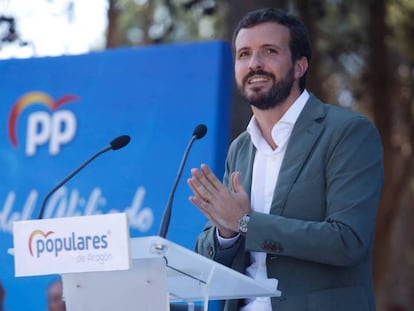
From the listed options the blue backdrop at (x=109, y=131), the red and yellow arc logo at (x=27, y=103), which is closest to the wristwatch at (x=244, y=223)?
the blue backdrop at (x=109, y=131)

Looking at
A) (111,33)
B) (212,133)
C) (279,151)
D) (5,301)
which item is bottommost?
(5,301)

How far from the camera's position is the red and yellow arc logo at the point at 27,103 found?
248 inches

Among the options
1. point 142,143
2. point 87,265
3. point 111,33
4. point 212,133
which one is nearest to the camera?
point 87,265

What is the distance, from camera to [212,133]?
18.2 ft

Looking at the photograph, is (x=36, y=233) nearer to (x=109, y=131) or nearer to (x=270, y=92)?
(x=270, y=92)

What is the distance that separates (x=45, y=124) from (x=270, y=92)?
315cm

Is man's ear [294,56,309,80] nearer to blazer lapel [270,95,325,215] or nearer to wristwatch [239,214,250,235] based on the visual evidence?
blazer lapel [270,95,325,215]

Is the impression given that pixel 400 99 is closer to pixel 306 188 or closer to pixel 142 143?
pixel 142 143

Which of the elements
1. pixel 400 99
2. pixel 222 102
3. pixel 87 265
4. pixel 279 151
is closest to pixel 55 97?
pixel 222 102

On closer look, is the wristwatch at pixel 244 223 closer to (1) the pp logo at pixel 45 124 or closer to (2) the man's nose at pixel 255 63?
(2) the man's nose at pixel 255 63

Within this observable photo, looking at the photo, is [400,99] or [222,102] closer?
[222,102]

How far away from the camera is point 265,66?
11.4ft

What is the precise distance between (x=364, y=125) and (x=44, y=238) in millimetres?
1195

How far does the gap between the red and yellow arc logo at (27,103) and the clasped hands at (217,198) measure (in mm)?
3233
